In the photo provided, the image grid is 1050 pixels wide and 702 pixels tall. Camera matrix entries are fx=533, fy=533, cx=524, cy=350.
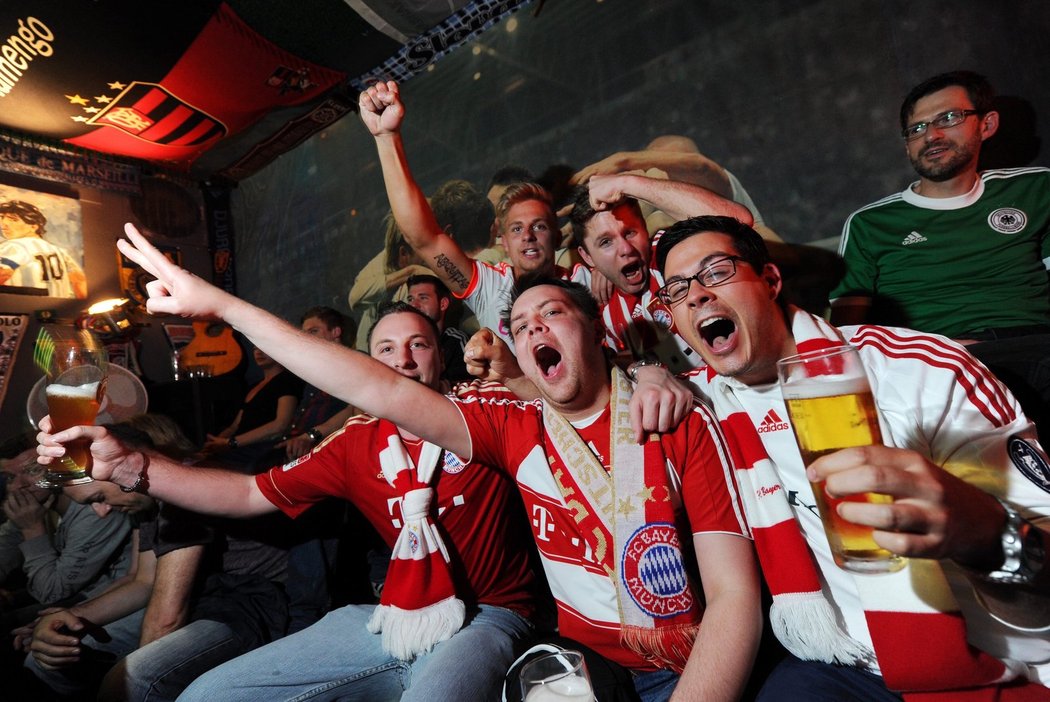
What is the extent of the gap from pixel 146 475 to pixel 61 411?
13.7 inches

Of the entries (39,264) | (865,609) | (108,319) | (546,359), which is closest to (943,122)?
(546,359)

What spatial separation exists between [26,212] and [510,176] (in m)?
4.92

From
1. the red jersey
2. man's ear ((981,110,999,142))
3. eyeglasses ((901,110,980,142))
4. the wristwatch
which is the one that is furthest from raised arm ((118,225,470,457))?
man's ear ((981,110,999,142))

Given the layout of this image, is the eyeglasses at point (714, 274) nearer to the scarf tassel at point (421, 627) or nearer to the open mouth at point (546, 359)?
the open mouth at point (546, 359)

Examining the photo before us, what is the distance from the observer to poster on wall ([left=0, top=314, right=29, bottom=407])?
5043 mm

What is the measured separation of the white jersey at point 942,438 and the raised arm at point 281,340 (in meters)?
0.98

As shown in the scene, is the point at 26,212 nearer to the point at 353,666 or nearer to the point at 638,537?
the point at 353,666

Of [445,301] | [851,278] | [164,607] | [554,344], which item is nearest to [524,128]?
[445,301]

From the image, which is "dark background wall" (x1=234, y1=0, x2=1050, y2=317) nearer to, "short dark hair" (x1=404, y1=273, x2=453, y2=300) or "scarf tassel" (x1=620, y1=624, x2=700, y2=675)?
"short dark hair" (x1=404, y1=273, x2=453, y2=300)

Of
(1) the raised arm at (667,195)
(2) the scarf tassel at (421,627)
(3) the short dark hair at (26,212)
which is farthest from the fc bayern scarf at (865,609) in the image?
(3) the short dark hair at (26,212)

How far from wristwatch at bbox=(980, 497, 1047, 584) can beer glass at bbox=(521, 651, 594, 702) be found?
2.23ft

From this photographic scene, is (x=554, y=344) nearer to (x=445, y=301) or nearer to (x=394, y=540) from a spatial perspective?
(x=394, y=540)

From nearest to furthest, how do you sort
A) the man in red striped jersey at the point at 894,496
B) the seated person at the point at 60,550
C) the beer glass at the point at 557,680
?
the man in red striped jersey at the point at 894,496 < the beer glass at the point at 557,680 < the seated person at the point at 60,550

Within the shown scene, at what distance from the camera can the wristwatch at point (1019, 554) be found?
0.76 metres
